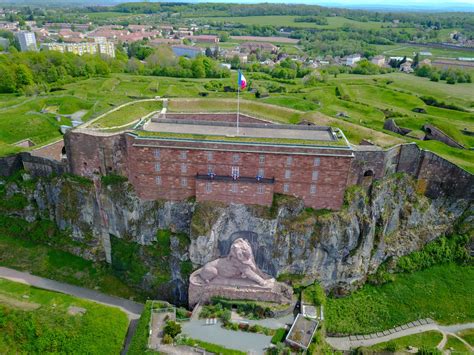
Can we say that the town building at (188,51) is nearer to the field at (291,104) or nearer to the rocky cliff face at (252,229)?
the field at (291,104)

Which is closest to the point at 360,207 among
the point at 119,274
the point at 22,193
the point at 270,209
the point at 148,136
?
the point at 270,209

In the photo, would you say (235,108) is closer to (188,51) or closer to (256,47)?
(188,51)

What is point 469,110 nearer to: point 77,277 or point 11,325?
point 77,277

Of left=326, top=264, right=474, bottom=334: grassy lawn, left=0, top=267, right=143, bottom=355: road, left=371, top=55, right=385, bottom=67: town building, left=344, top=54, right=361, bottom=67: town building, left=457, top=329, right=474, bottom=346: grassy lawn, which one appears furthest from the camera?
left=344, top=54, right=361, bottom=67: town building

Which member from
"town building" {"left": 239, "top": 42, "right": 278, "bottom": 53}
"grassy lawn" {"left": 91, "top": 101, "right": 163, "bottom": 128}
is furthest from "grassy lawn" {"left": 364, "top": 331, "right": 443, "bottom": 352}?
"town building" {"left": 239, "top": 42, "right": 278, "bottom": 53}

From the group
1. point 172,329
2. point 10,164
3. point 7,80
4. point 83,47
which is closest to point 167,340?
point 172,329

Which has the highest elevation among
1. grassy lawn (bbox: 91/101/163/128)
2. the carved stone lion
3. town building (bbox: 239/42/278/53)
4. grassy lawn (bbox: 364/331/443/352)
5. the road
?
grassy lawn (bbox: 91/101/163/128)

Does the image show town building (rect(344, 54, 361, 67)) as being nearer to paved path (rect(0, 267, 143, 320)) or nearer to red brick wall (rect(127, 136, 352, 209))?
red brick wall (rect(127, 136, 352, 209))
